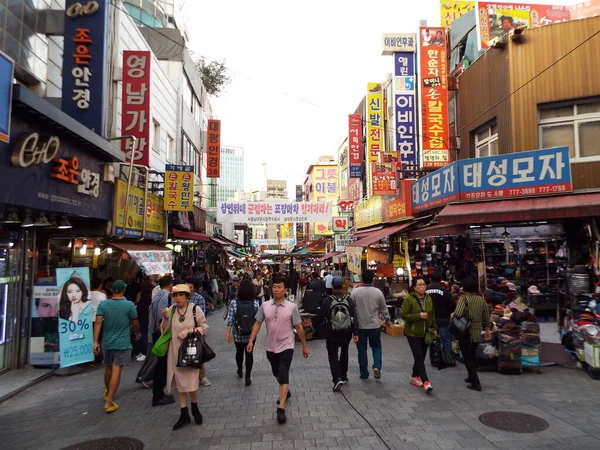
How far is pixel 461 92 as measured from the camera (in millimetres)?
13305

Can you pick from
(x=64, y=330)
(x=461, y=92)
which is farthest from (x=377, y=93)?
(x=64, y=330)

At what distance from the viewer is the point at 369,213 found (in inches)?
718

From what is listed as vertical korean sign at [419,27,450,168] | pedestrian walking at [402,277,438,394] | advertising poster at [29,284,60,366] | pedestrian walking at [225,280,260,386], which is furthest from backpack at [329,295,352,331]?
vertical korean sign at [419,27,450,168]

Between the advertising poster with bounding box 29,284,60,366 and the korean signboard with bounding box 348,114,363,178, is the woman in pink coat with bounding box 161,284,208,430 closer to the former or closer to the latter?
the advertising poster with bounding box 29,284,60,366

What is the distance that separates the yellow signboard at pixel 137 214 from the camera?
10.5 m

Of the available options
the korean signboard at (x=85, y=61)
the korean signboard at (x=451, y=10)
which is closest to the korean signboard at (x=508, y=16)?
the korean signboard at (x=451, y=10)

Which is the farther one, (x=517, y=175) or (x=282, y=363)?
(x=517, y=175)

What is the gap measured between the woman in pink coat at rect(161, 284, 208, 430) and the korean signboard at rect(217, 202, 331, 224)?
1045 cm

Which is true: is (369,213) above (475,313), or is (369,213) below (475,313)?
above

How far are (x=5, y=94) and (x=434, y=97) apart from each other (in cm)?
1176

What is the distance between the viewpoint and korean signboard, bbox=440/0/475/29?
52.1ft

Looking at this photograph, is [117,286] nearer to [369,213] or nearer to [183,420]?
[183,420]

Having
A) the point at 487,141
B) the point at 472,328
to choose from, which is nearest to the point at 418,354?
the point at 472,328

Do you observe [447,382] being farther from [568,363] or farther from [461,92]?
[461,92]
